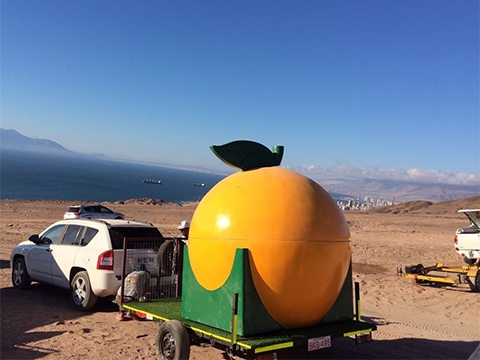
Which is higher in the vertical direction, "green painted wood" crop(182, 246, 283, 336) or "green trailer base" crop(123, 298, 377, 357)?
"green painted wood" crop(182, 246, 283, 336)

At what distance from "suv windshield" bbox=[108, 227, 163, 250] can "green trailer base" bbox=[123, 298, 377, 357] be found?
78.1 inches

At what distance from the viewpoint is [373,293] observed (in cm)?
1135

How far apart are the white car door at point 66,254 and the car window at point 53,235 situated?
29 cm

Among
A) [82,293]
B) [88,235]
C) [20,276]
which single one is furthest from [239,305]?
[20,276]

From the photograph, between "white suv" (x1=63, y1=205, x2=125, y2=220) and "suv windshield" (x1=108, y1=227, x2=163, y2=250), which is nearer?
"suv windshield" (x1=108, y1=227, x2=163, y2=250)

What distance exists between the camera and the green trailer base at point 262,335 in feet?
15.0

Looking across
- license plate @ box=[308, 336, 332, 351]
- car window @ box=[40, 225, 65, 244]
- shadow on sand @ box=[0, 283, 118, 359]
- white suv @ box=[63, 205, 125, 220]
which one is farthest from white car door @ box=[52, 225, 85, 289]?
white suv @ box=[63, 205, 125, 220]

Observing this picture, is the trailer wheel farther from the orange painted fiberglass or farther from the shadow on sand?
the shadow on sand

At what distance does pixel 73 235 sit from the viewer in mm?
8883

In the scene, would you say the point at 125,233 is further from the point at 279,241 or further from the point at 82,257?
the point at 279,241

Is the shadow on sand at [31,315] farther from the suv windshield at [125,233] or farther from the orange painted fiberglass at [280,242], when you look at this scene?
the orange painted fiberglass at [280,242]

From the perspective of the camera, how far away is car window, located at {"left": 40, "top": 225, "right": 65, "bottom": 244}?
30.6 ft

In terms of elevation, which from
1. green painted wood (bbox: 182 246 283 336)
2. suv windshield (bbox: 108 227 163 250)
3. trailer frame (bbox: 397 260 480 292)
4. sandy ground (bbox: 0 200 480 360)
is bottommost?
sandy ground (bbox: 0 200 480 360)

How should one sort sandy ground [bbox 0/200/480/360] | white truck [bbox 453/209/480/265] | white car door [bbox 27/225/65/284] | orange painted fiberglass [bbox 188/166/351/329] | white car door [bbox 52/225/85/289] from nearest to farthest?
orange painted fiberglass [bbox 188/166/351/329], sandy ground [bbox 0/200/480/360], white car door [bbox 52/225/85/289], white car door [bbox 27/225/65/284], white truck [bbox 453/209/480/265]
